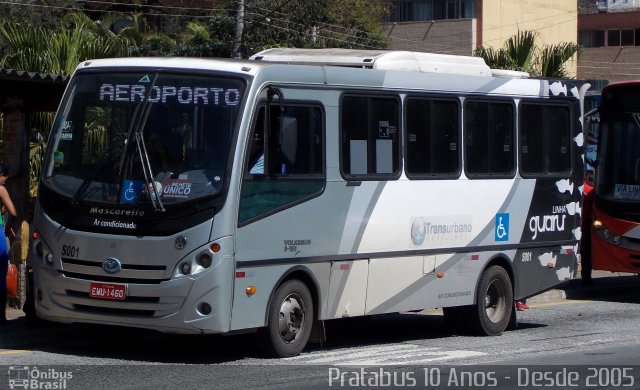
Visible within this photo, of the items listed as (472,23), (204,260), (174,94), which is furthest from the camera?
(472,23)

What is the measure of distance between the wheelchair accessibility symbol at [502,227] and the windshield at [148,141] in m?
4.41

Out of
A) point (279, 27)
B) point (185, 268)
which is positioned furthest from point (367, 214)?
point (279, 27)

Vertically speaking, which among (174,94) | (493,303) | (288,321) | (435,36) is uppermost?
(435,36)

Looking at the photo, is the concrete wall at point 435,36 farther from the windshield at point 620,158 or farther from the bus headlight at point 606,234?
the bus headlight at point 606,234

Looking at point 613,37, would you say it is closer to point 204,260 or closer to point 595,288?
point 595,288

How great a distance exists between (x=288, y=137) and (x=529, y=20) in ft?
162

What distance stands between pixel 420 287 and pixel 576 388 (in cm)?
294

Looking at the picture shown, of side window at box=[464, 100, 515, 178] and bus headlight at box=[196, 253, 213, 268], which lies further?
side window at box=[464, 100, 515, 178]

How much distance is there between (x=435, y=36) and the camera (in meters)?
57.4

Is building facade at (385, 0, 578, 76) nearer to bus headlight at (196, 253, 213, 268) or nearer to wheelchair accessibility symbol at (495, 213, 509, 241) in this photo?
wheelchair accessibility symbol at (495, 213, 509, 241)

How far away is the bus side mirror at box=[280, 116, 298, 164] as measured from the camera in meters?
10.6

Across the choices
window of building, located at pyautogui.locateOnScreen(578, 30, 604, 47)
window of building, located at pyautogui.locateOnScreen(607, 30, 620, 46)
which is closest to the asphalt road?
window of building, located at pyautogui.locateOnScreen(607, 30, 620, 46)

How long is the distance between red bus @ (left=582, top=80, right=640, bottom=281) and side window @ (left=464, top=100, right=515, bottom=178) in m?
4.21

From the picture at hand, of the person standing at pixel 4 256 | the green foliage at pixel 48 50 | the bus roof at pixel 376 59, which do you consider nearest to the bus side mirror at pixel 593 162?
the bus roof at pixel 376 59
